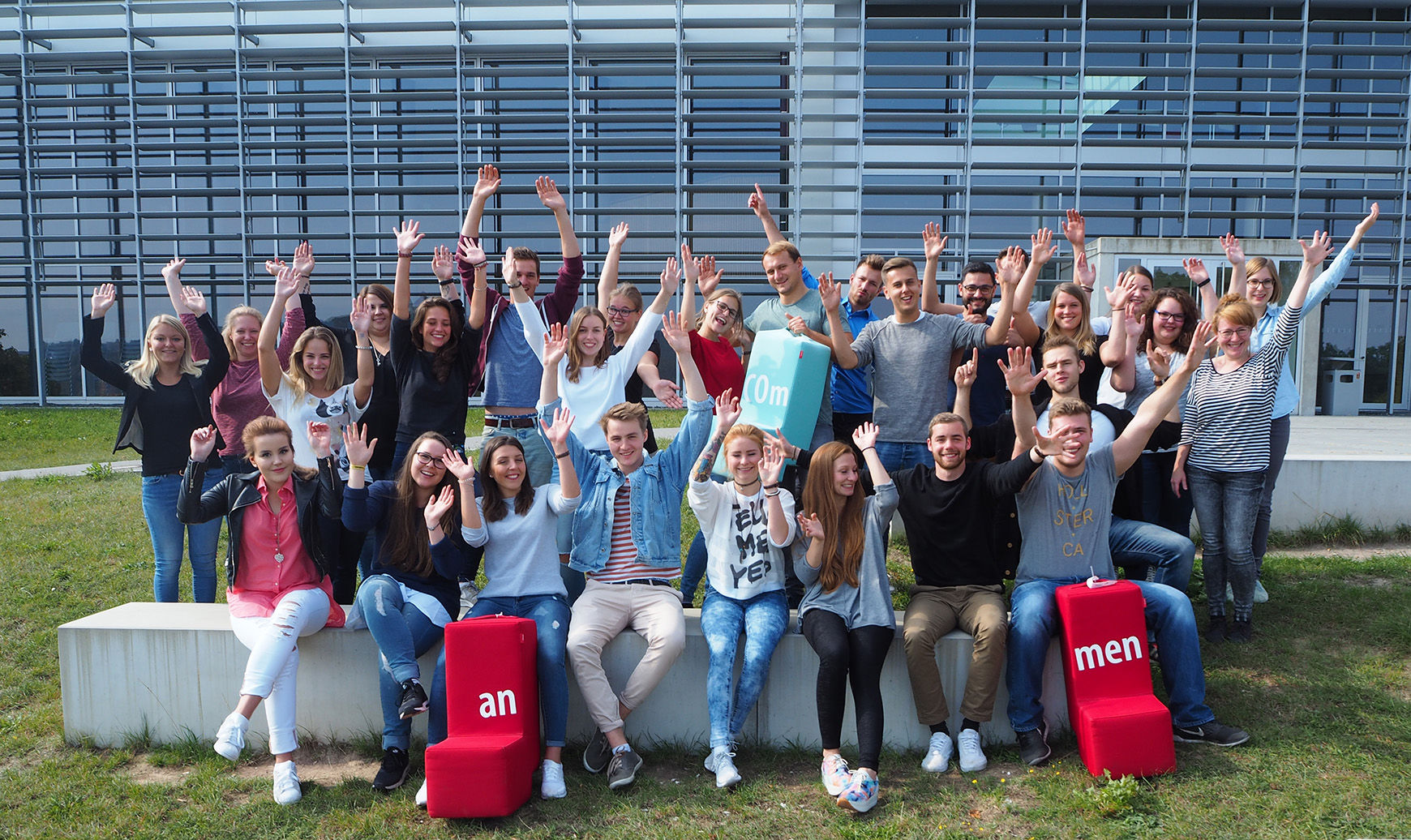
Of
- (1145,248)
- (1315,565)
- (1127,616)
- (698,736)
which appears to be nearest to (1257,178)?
(1145,248)

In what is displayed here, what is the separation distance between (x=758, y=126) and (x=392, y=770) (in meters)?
14.8

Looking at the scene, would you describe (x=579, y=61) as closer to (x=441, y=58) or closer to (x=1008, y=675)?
(x=441, y=58)

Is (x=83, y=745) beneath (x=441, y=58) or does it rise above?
beneath

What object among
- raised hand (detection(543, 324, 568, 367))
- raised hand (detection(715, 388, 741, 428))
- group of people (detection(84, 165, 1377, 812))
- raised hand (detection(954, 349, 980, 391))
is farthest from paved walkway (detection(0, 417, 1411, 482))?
raised hand (detection(543, 324, 568, 367))

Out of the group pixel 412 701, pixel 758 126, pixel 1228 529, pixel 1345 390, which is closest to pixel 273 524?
pixel 412 701

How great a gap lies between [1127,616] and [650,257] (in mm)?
13892

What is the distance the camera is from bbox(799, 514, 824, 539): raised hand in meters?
3.83

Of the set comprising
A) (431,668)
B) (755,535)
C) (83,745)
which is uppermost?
(755,535)

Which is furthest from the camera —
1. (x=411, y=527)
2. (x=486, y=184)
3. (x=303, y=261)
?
(x=486, y=184)

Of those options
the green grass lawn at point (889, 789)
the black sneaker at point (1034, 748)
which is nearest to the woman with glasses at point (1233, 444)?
the green grass lawn at point (889, 789)

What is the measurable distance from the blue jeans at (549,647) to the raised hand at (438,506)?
1.53ft

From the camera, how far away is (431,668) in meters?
3.91

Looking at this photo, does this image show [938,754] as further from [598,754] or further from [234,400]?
[234,400]

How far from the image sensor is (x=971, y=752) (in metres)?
3.63
